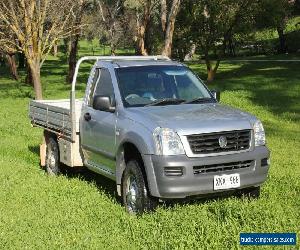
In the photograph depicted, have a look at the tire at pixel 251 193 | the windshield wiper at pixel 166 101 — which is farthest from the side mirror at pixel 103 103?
the tire at pixel 251 193

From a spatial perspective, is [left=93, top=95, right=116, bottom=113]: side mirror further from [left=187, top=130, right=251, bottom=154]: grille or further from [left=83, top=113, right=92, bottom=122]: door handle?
[left=187, top=130, right=251, bottom=154]: grille

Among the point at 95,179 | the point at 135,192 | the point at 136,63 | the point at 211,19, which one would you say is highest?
the point at 211,19

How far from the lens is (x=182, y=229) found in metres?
6.15

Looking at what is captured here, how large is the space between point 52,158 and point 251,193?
4.45 metres

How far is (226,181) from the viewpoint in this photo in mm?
6746

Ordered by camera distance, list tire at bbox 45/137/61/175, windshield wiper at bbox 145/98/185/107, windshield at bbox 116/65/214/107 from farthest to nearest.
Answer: tire at bbox 45/137/61/175
windshield at bbox 116/65/214/107
windshield wiper at bbox 145/98/185/107

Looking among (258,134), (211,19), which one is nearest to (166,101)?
(258,134)

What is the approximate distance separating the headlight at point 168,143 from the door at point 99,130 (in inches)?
48.8

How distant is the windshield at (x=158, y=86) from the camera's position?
7855 millimetres

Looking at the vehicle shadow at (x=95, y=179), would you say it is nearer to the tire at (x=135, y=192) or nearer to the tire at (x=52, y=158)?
the tire at (x=52, y=158)

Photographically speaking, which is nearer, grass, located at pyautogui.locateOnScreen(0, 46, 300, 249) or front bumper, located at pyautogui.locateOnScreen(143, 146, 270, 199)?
grass, located at pyautogui.locateOnScreen(0, 46, 300, 249)

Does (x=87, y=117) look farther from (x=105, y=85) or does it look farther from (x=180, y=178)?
(x=180, y=178)

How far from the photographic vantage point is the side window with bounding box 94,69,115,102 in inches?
322

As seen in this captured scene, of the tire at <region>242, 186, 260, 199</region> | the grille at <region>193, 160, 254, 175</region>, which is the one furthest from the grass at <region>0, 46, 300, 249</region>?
the grille at <region>193, 160, 254, 175</region>
